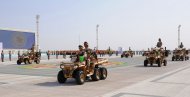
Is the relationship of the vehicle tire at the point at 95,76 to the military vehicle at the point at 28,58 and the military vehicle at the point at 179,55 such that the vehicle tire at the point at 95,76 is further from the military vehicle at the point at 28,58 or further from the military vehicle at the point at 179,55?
the military vehicle at the point at 179,55

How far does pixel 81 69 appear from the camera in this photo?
648 inches

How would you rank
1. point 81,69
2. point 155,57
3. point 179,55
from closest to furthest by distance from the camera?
1. point 81,69
2. point 155,57
3. point 179,55

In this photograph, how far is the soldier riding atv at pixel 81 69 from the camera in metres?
16.1

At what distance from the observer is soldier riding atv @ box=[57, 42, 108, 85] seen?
1613cm

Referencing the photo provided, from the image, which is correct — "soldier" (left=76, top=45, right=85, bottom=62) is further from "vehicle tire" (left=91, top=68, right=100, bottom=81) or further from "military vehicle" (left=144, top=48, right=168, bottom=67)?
"military vehicle" (left=144, top=48, right=168, bottom=67)

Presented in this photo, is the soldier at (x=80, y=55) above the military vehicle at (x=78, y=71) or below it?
above

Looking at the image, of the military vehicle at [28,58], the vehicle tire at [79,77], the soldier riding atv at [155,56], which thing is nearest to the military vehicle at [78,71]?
the vehicle tire at [79,77]

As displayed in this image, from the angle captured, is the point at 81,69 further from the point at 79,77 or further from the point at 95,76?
the point at 95,76

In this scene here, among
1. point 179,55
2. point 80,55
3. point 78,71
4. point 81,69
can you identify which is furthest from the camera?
point 179,55

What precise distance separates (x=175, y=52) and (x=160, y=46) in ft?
47.4

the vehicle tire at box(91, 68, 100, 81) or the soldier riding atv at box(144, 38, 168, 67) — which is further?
the soldier riding atv at box(144, 38, 168, 67)

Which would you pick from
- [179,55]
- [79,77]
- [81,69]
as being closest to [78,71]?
[79,77]

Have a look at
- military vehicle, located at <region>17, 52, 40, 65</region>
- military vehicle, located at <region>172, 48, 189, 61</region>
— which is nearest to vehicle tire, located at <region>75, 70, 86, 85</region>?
military vehicle, located at <region>17, 52, 40, 65</region>

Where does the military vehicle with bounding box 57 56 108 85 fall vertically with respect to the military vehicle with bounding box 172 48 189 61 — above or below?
below
